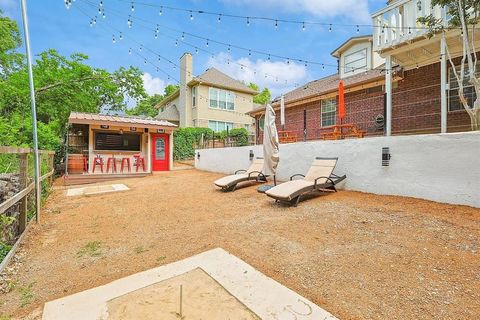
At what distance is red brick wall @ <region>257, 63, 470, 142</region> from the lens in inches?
342

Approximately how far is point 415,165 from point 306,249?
3.86m

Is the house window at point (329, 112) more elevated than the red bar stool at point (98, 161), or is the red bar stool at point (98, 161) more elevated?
the house window at point (329, 112)

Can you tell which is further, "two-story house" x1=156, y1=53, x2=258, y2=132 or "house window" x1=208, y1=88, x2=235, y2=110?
"house window" x1=208, y1=88, x2=235, y2=110

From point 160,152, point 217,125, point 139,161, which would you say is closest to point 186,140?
point 160,152

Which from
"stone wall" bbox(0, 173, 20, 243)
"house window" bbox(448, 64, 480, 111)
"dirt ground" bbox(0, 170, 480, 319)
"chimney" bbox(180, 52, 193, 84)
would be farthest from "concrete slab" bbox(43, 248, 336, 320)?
"chimney" bbox(180, 52, 193, 84)

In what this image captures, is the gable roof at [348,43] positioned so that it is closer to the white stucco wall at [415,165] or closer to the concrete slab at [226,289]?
the white stucco wall at [415,165]

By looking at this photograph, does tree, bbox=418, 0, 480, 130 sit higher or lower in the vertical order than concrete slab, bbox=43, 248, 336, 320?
higher

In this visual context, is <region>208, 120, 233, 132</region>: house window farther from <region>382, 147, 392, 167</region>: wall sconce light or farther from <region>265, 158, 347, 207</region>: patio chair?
<region>382, 147, 392, 167</region>: wall sconce light

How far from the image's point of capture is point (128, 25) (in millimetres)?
7941

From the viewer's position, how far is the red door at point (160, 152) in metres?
15.6

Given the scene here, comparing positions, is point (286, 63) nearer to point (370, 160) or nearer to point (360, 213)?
point (370, 160)

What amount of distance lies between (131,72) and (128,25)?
38.3ft

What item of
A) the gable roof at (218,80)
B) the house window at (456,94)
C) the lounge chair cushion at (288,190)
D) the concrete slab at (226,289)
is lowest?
the concrete slab at (226,289)

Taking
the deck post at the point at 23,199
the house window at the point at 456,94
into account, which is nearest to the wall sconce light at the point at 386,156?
the house window at the point at 456,94
